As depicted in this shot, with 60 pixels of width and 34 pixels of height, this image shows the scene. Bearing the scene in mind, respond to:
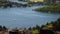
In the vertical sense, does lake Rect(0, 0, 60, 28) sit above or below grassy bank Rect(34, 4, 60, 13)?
below

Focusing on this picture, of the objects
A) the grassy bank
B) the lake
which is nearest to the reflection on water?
the lake

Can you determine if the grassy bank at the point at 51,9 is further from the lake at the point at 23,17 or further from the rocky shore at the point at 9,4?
the rocky shore at the point at 9,4

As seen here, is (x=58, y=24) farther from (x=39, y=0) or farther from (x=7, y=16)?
(x=7, y=16)

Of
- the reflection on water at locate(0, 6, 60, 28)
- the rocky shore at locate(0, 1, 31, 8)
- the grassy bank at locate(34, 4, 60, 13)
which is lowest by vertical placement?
the reflection on water at locate(0, 6, 60, 28)

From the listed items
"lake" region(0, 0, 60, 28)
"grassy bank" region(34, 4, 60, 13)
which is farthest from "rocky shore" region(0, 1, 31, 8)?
"grassy bank" region(34, 4, 60, 13)

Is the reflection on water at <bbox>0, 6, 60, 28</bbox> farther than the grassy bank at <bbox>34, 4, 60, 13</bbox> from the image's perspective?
No

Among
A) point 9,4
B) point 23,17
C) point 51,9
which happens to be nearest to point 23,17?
point 23,17

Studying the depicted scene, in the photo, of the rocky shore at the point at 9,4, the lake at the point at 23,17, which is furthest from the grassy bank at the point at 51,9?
the rocky shore at the point at 9,4

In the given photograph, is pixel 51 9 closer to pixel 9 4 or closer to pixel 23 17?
pixel 23 17

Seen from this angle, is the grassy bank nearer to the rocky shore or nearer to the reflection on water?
the reflection on water
